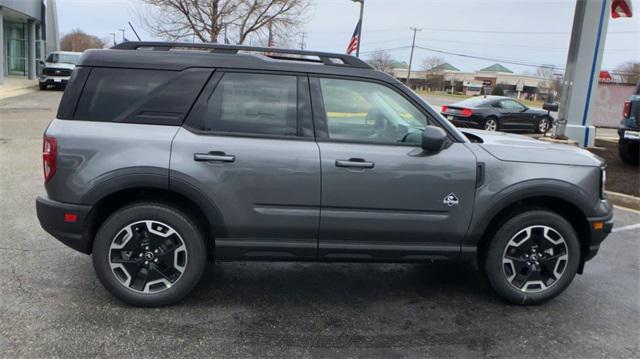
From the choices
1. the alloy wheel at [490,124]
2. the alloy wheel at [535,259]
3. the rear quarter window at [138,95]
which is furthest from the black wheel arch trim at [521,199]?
the alloy wheel at [490,124]

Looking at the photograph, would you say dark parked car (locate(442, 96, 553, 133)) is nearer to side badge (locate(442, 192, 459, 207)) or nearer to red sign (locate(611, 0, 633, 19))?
red sign (locate(611, 0, 633, 19))

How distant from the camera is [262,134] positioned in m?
3.65

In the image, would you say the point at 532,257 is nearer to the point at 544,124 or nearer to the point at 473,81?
the point at 544,124

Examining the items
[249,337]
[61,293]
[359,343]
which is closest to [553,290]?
[359,343]

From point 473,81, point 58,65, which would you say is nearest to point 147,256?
point 58,65

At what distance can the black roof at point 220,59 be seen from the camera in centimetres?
364

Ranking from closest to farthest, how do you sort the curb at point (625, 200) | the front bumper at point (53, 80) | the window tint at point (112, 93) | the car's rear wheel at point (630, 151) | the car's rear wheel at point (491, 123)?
1. the window tint at point (112, 93)
2. the curb at point (625, 200)
3. the car's rear wheel at point (630, 151)
4. the car's rear wheel at point (491, 123)
5. the front bumper at point (53, 80)

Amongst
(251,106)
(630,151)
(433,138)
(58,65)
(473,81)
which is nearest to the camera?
(433,138)

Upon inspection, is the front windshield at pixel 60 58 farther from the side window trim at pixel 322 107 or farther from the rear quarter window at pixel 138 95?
the side window trim at pixel 322 107

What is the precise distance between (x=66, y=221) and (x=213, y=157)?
1.13 meters

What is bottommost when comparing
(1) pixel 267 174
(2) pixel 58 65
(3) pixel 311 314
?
(3) pixel 311 314

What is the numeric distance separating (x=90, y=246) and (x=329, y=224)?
5.75 ft

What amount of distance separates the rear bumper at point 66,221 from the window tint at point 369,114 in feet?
6.11

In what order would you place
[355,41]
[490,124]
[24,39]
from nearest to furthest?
[490,124]
[355,41]
[24,39]
